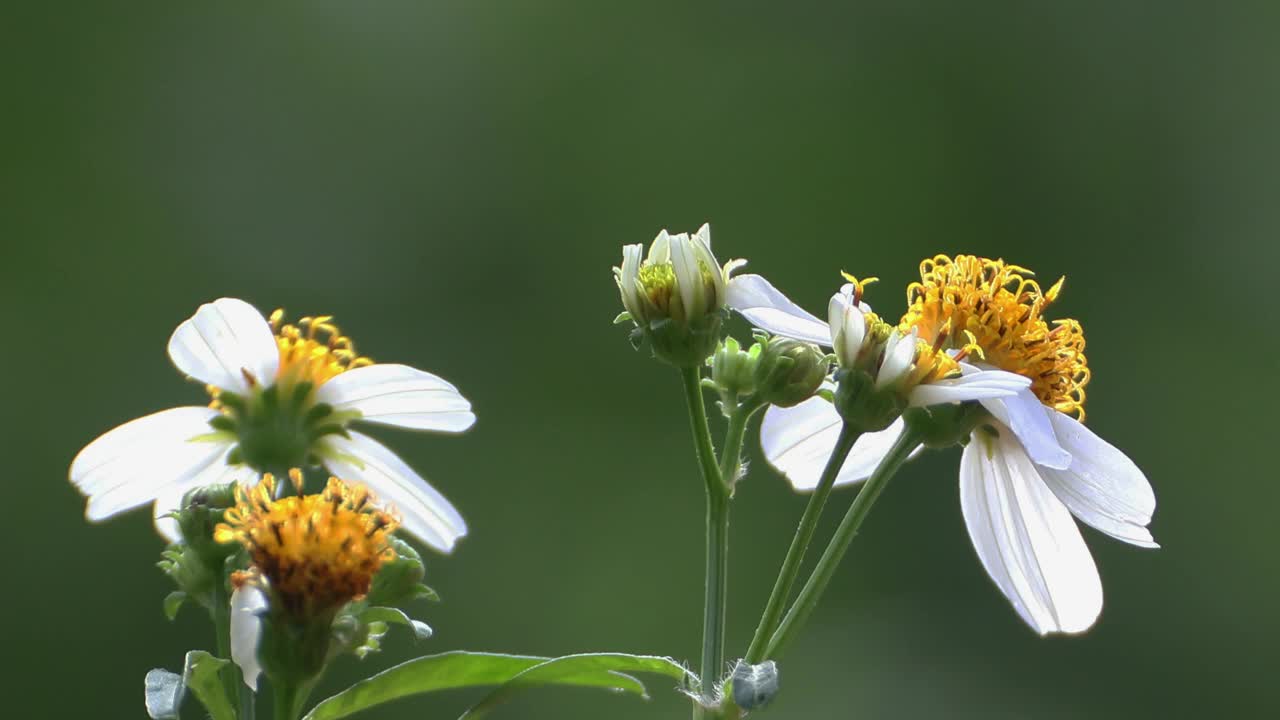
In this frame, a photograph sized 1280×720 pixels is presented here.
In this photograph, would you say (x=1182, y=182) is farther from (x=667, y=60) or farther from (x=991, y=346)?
(x=991, y=346)

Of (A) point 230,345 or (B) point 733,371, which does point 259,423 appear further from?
(B) point 733,371

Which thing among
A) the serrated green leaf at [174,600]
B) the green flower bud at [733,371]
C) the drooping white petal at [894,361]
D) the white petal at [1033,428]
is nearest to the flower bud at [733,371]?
the green flower bud at [733,371]

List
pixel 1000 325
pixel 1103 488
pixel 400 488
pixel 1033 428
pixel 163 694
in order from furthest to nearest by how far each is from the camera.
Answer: pixel 1000 325 → pixel 1103 488 → pixel 1033 428 → pixel 400 488 → pixel 163 694

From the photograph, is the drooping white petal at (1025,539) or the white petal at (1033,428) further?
the drooping white petal at (1025,539)

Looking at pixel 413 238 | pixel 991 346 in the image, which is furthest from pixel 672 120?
pixel 991 346

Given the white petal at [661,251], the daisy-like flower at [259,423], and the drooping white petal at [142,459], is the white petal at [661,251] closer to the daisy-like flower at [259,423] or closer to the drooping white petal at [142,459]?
the daisy-like flower at [259,423]

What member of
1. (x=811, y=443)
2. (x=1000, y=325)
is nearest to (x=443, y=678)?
(x=811, y=443)

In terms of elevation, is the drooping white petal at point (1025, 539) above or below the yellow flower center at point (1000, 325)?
below
